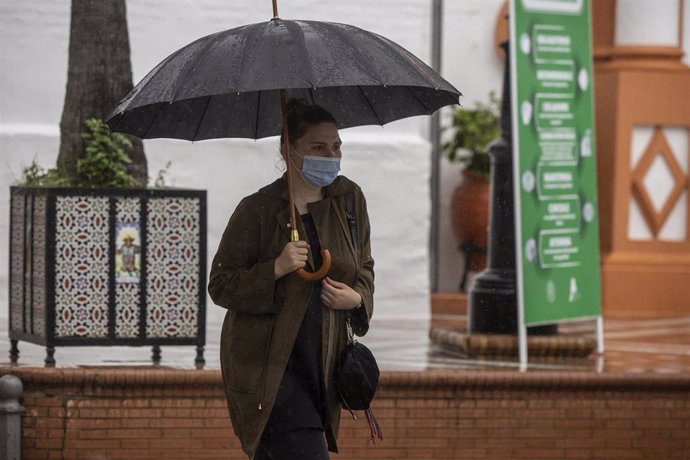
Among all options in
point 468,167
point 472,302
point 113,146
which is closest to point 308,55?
point 113,146

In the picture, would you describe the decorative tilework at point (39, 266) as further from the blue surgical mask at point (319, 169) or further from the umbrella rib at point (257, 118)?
the blue surgical mask at point (319, 169)

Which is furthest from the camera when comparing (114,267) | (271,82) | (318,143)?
(114,267)

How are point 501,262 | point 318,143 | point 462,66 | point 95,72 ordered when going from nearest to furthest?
point 318,143
point 95,72
point 501,262
point 462,66

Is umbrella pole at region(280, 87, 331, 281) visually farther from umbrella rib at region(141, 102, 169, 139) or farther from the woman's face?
umbrella rib at region(141, 102, 169, 139)

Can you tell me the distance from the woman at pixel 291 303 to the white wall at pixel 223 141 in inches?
257

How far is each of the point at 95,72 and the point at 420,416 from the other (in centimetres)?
280

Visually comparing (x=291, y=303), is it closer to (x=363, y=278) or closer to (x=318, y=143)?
(x=363, y=278)

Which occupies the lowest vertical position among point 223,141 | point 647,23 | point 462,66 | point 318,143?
point 318,143

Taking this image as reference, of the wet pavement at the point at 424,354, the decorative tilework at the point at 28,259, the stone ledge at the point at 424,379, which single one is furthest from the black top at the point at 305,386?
the decorative tilework at the point at 28,259

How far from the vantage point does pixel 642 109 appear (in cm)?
1416

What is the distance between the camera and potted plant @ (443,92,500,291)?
14.2m

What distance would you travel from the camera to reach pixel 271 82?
5.20 metres

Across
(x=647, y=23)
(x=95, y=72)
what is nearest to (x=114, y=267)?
(x=95, y=72)

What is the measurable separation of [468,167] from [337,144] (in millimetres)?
8899
